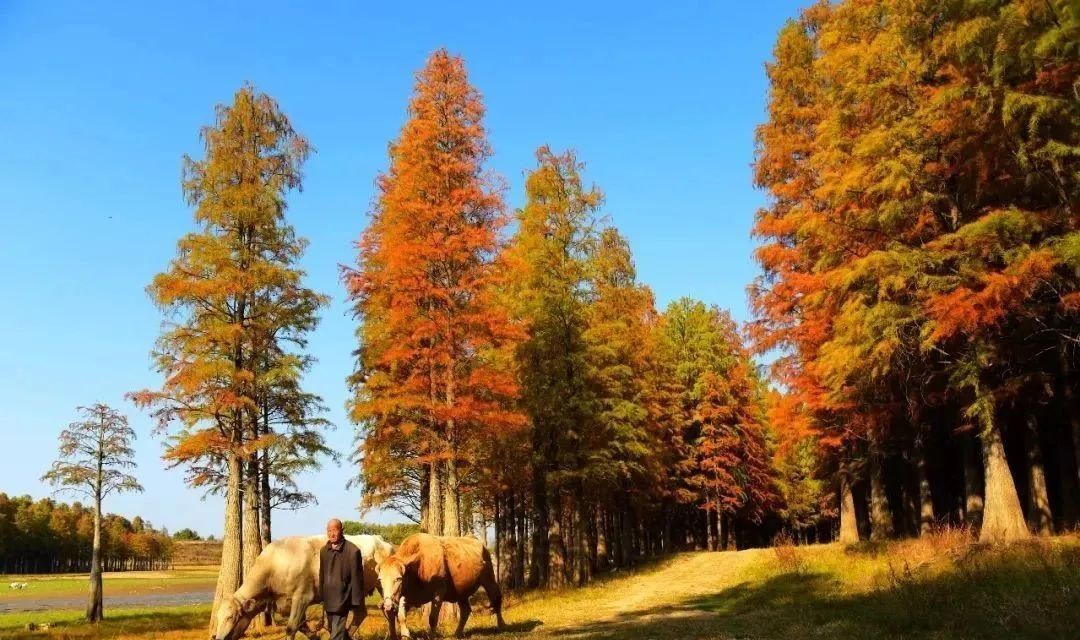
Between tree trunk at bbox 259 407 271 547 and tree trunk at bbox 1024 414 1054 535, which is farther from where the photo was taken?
tree trunk at bbox 259 407 271 547

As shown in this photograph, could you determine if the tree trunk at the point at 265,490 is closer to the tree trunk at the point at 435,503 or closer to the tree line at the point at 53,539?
the tree trunk at the point at 435,503

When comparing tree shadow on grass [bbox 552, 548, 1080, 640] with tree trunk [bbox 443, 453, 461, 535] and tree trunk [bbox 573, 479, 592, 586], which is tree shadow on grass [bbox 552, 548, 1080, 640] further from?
tree trunk [bbox 573, 479, 592, 586]

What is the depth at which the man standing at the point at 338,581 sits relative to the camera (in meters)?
9.36

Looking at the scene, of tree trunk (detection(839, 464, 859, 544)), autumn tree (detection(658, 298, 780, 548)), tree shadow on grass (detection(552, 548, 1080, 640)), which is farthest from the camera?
autumn tree (detection(658, 298, 780, 548))

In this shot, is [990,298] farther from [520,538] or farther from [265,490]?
[520,538]

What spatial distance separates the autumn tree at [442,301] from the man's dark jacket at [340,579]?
29.3 ft

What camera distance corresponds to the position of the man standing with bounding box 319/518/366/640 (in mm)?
9359

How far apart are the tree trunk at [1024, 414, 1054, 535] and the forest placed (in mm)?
74

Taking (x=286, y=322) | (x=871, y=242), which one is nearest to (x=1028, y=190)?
(x=871, y=242)

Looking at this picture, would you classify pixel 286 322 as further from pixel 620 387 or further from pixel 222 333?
pixel 620 387

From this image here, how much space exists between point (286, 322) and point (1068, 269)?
20899mm

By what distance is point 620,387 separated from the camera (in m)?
29.1

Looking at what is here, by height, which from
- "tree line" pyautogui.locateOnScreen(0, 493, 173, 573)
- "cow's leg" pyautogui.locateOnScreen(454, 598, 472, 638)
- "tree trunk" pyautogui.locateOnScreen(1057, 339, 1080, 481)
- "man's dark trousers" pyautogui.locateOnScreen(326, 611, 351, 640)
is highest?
"tree trunk" pyautogui.locateOnScreen(1057, 339, 1080, 481)

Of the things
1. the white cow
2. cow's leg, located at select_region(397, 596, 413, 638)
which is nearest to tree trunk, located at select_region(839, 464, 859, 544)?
cow's leg, located at select_region(397, 596, 413, 638)
